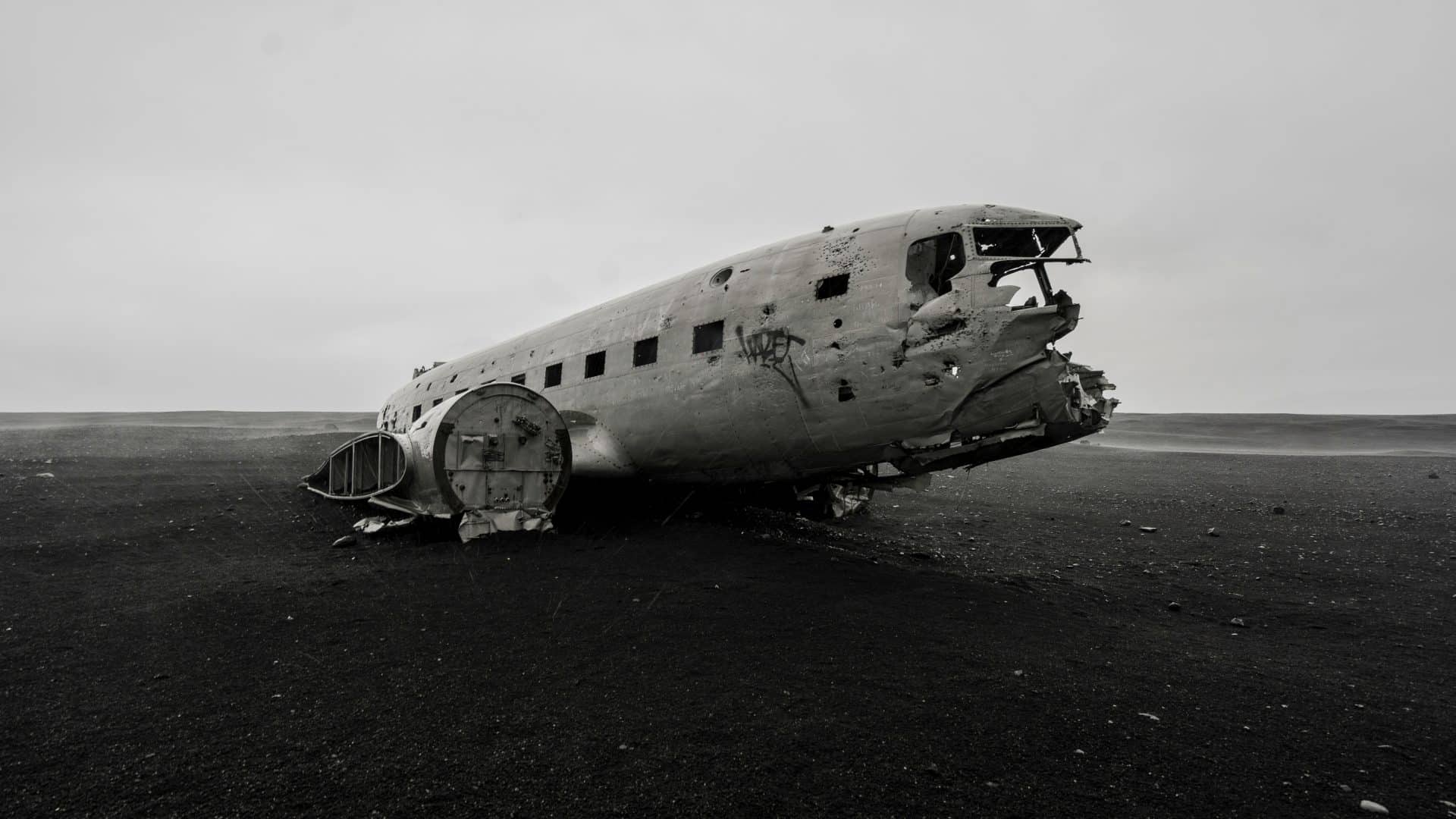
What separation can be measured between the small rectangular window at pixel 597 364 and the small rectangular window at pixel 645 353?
2.51 feet

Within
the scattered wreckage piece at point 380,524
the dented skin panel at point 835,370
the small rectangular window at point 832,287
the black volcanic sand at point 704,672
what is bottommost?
the black volcanic sand at point 704,672

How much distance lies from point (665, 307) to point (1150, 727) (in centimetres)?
820

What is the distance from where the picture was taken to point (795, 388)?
28.0 feet

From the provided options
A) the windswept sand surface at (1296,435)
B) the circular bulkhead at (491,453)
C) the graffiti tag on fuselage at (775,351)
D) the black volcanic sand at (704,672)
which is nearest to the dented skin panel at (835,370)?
the graffiti tag on fuselage at (775,351)

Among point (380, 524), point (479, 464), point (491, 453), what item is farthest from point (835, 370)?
point (380, 524)

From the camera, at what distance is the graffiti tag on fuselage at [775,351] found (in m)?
8.53

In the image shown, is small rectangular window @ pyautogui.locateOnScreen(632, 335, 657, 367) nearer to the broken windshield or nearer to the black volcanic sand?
the black volcanic sand

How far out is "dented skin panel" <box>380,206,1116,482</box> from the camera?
23.7 ft

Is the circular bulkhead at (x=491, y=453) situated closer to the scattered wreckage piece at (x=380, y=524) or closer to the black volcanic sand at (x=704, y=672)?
the scattered wreckage piece at (x=380, y=524)

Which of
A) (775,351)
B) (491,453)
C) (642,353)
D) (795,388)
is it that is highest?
(642,353)

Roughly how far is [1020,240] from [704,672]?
6.27m

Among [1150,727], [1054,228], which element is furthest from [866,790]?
[1054,228]

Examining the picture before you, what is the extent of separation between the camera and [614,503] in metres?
12.0

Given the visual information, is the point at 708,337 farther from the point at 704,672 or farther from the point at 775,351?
the point at 704,672
